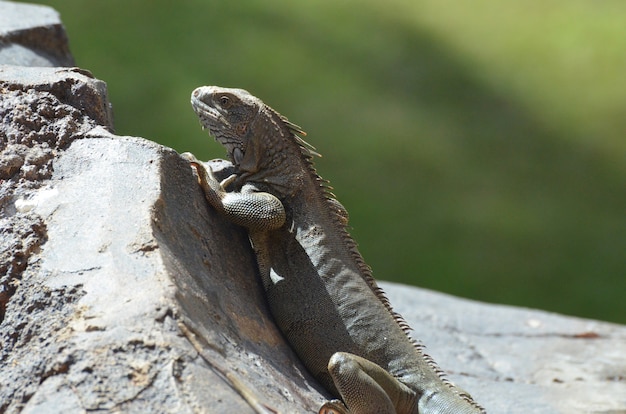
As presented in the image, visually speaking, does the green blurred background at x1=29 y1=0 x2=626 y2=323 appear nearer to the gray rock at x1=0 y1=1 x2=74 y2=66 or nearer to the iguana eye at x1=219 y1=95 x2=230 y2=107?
the gray rock at x1=0 y1=1 x2=74 y2=66

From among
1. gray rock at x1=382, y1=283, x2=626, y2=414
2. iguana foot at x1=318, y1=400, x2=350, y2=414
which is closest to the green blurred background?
gray rock at x1=382, y1=283, x2=626, y2=414

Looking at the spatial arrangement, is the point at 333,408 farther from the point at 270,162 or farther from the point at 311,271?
the point at 270,162

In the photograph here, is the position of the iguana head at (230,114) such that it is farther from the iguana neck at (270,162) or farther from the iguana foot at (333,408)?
the iguana foot at (333,408)

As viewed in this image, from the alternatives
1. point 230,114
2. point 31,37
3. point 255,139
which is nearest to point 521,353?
point 255,139

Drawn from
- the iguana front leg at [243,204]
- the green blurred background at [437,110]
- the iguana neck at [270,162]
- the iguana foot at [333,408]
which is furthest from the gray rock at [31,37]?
the iguana foot at [333,408]

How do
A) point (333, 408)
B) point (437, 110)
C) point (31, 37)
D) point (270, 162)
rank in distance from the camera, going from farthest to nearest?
1. point (437, 110)
2. point (31, 37)
3. point (270, 162)
4. point (333, 408)

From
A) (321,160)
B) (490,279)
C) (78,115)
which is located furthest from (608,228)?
(78,115)
